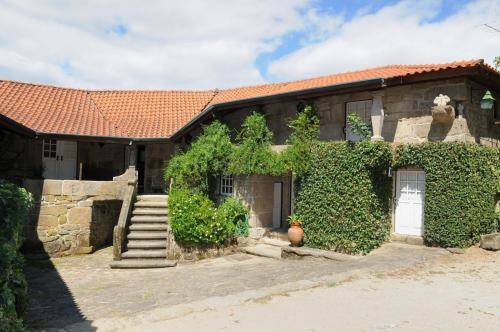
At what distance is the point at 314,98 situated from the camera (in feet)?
38.8

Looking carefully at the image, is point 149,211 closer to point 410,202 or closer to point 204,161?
point 204,161

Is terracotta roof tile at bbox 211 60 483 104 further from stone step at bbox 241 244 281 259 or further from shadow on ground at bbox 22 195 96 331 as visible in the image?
shadow on ground at bbox 22 195 96 331

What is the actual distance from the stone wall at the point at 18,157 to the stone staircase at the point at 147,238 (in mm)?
3955

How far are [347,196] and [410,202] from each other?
1908mm

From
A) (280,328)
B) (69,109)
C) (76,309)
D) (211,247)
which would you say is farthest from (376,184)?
(69,109)

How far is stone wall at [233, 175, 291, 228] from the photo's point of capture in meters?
12.3

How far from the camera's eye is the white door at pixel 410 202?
1042 cm

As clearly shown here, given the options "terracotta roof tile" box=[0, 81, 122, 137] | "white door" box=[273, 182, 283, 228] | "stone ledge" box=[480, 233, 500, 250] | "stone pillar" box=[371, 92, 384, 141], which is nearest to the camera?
"stone ledge" box=[480, 233, 500, 250]

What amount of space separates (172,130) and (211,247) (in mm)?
5651

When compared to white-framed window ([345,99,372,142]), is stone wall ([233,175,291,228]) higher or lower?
lower

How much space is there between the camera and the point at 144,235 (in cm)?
1132

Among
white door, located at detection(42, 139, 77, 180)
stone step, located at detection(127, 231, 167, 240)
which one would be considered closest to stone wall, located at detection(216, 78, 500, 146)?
stone step, located at detection(127, 231, 167, 240)

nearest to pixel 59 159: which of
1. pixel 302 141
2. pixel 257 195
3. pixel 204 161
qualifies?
pixel 204 161

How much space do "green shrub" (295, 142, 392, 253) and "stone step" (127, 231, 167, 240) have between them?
4062 mm
